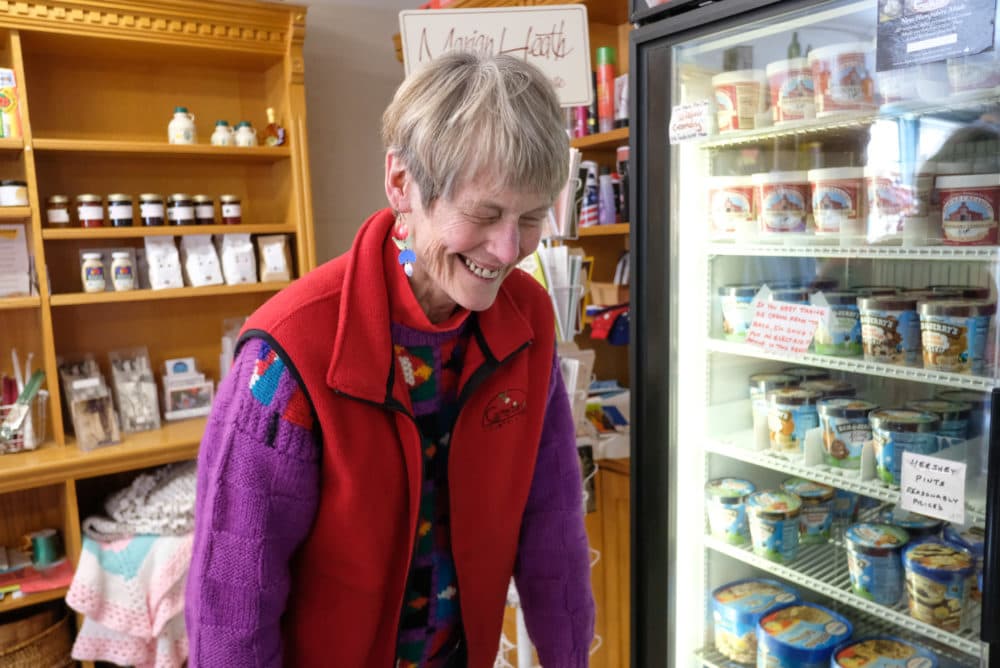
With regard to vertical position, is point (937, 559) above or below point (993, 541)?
below

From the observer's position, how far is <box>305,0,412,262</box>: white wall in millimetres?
3229

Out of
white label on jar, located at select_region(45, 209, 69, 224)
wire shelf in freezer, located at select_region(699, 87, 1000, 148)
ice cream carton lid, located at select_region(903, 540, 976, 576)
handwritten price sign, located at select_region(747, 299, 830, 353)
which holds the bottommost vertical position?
ice cream carton lid, located at select_region(903, 540, 976, 576)

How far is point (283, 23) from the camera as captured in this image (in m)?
2.81

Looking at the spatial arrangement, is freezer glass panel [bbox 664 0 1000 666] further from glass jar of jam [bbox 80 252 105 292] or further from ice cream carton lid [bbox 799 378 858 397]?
glass jar of jam [bbox 80 252 105 292]

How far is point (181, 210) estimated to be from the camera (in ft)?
9.11

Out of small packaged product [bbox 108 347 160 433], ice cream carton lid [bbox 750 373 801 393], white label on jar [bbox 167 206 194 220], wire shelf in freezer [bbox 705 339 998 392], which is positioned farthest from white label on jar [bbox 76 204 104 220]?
ice cream carton lid [bbox 750 373 801 393]

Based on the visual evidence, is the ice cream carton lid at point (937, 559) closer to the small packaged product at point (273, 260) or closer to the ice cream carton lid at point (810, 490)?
the ice cream carton lid at point (810, 490)

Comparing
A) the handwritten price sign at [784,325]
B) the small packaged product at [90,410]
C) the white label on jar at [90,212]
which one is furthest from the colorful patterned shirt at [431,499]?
the white label on jar at [90,212]

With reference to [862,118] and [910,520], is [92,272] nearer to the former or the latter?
[862,118]

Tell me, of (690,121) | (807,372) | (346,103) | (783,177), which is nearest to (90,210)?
(346,103)

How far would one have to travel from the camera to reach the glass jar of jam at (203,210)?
2.84 m

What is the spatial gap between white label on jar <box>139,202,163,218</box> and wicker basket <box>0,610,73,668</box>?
1421mm

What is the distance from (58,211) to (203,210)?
481 millimetres

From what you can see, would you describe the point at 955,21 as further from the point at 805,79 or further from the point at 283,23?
Result: the point at 283,23
